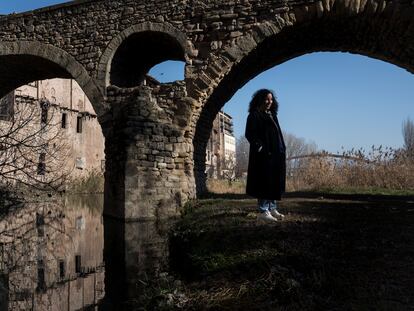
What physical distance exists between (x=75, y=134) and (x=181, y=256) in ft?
81.7

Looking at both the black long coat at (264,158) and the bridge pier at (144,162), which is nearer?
the black long coat at (264,158)

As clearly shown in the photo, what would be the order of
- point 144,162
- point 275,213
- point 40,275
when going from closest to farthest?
point 40,275, point 275,213, point 144,162

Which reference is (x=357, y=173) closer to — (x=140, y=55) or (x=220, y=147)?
(x=140, y=55)

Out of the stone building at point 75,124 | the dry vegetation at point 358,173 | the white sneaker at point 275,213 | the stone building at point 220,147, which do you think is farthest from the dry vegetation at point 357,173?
the stone building at point 75,124

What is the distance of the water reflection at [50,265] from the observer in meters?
4.25

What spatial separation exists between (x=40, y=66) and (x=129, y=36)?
3.77m

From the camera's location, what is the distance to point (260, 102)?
5.96m

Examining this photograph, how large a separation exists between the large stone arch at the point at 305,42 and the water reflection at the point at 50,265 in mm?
3927

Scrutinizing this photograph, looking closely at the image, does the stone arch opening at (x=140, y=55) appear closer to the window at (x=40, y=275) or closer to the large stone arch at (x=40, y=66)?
the large stone arch at (x=40, y=66)

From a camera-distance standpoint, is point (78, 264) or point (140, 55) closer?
point (78, 264)

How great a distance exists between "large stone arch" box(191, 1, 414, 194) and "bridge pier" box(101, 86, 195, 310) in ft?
2.77

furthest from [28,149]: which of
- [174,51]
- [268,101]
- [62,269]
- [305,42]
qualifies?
[268,101]

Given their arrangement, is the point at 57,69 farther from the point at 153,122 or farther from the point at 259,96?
the point at 259,96

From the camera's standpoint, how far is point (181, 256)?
523cm
